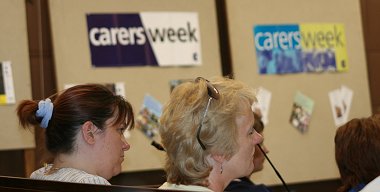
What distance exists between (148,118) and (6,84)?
737 millimetres

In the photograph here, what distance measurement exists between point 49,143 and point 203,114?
22.8 inches

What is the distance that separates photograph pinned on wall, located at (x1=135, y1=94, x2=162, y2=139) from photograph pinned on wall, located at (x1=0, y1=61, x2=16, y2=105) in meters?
0.65

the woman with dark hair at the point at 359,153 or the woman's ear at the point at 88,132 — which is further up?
the woman's ear at the point at 88,132

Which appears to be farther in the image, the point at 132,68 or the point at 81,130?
the point at 132,68

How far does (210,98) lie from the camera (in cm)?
171

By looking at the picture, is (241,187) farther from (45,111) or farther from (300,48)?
(300,48)

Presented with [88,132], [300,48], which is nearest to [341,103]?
[300,48]

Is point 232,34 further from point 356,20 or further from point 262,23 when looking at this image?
point 356,20

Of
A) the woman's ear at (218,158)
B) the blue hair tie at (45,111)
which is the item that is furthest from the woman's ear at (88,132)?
the woman's ear at (218,158)

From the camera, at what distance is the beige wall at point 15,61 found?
3203 millimetres

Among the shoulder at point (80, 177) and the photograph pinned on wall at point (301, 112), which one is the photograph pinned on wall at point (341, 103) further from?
the shoulder at point (80, 177)

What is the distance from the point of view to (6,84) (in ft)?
10.5

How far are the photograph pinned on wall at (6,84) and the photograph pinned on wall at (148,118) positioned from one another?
65 centimetres

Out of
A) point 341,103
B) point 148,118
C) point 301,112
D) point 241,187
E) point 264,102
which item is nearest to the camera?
point 241,187
